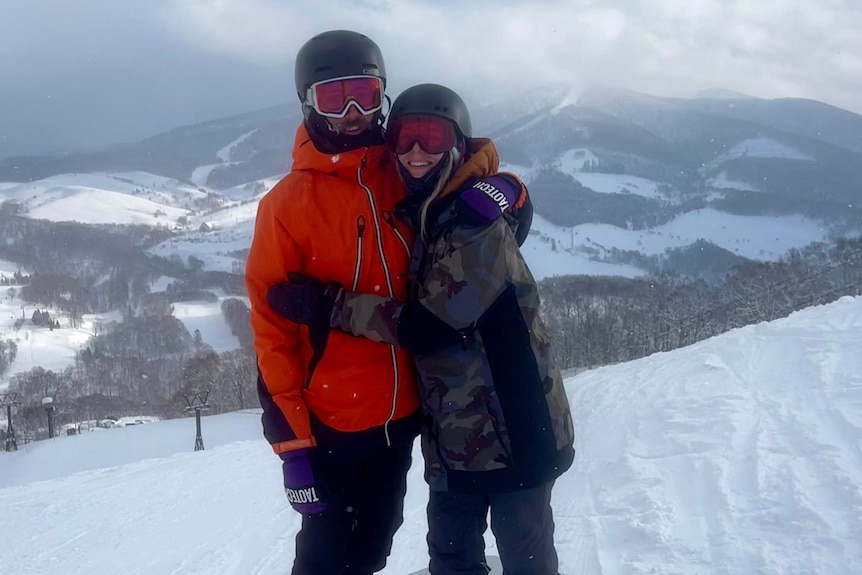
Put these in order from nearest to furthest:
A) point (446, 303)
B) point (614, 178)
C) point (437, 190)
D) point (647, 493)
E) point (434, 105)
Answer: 1. point (446, 303)
2. point (437, 190)
3. point (434, 105)
4. point (647, 493)
5. point (614, 178)

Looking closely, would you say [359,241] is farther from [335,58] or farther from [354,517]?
[354,517]

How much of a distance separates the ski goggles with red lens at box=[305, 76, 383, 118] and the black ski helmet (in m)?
0.02

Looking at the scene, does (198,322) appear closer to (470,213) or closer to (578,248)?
(578,248)

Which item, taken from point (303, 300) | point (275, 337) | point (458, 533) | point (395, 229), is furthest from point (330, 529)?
point (395, 229)

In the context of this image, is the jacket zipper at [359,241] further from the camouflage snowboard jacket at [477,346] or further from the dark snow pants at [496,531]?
the dark snow pants at [496,531]

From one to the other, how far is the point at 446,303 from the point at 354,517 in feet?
2.54

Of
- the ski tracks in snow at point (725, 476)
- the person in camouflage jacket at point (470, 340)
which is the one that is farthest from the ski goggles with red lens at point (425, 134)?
the ski tracks in snow at point (725, 476)

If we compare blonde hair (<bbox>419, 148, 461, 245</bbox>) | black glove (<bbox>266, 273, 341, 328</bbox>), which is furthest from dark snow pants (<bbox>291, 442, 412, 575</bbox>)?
blonde hair (<bbox>419, 148, 461, 245</bbox>)

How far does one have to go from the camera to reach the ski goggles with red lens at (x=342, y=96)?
201 cm

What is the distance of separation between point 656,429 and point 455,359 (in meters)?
3.46

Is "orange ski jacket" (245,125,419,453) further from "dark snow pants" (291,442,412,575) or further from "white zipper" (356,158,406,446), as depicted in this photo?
"dark snow pants" (291,442,412,575)

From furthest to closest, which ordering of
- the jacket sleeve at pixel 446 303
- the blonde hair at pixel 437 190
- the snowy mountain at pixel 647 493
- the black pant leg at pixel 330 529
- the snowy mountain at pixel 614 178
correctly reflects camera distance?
1. the snowy mountain at pixel 614 178
2. the snowy mountain at pixel 647 493
3. the black pant leg at pixel 330 529
4. the blonde hair at pixel 437 190
5. the jacket sleeve at pixel 446 303

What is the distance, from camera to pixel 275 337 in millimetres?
1887

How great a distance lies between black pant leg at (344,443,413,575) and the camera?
2012 mm
